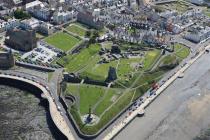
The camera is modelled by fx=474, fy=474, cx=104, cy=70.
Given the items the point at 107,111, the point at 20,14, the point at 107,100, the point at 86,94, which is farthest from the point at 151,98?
the point at 20,14

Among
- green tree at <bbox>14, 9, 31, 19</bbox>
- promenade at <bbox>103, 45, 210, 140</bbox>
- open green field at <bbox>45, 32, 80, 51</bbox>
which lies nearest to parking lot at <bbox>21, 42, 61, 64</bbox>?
open green field at <bbox>45, 32, 80, 51</bbox>

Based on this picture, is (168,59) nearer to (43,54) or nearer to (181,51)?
(181,51)

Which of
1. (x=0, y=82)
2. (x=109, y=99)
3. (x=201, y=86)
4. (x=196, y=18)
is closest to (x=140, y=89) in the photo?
(x=109, y=99)

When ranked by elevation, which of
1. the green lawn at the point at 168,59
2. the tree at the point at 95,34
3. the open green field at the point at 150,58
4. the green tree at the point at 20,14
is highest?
the green tree at the point at 20,14

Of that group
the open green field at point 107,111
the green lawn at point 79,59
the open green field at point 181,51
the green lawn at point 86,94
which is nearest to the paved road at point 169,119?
the open green field at point 107,111

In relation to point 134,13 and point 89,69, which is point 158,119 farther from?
point 134,13

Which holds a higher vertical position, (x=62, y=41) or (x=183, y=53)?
(x=183, y=53)

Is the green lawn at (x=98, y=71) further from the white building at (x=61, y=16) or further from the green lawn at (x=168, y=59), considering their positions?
the white building at (x=61, y=16)
